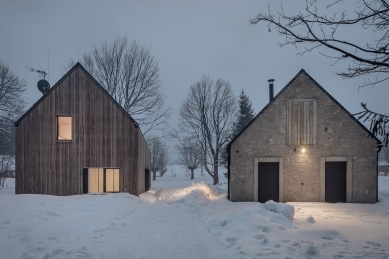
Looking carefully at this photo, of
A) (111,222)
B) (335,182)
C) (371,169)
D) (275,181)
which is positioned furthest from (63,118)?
(371,169)

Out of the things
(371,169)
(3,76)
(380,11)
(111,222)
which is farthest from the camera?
(3,76)

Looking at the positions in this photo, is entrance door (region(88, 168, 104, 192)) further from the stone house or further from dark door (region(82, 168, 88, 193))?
the stone house

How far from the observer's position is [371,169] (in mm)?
13586

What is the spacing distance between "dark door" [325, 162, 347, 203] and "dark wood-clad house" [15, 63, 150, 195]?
35.8 ft

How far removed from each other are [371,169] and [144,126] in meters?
20.3

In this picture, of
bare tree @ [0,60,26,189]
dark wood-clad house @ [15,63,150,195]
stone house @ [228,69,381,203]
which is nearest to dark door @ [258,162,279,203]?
stone house @ [228,69,381,203]

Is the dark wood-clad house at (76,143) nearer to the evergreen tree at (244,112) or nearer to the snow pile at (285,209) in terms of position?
the snow pile at (285,209)

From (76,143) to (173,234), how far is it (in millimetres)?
10062

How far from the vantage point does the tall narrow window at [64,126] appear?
14.8m

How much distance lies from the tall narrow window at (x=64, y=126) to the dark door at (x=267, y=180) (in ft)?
37.3

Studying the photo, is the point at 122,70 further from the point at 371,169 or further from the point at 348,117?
the point at 371,169

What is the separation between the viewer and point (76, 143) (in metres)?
14.5

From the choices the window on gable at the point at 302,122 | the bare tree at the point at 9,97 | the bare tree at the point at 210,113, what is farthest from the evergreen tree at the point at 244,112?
the bare tree at the point at 9,97

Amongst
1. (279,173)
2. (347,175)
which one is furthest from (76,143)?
(347,175)
